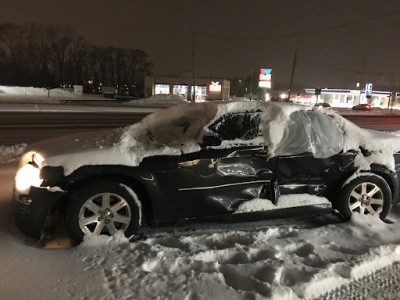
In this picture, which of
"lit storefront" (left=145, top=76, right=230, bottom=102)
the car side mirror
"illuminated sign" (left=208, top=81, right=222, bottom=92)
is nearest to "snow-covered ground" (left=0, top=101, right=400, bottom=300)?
the car side mirror

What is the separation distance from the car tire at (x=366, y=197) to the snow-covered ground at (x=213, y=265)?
0.37 metres

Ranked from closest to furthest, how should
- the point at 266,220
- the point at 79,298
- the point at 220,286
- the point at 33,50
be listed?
the point at 79,298 → the point at 220,286 → the point at 266,220 → the point at 33,50

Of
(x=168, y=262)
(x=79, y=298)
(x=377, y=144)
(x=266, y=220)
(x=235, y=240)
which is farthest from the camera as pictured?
(x=377, y=144)

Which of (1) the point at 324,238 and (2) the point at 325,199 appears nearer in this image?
(1) the point at 324,238

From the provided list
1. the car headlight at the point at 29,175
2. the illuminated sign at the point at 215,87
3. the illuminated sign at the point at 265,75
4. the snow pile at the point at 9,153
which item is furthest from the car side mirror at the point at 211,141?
the illuminated sign at the point at 265,75

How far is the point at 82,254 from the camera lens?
343 cm

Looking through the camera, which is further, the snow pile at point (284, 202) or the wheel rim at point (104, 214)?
the snow pile at point (284, 202)

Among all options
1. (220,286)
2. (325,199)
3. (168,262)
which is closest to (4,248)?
(168,262)

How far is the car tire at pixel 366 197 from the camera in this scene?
458 cm

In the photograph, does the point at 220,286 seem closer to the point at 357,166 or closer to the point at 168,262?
the point at 168,262

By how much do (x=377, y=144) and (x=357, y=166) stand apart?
1.56 feet

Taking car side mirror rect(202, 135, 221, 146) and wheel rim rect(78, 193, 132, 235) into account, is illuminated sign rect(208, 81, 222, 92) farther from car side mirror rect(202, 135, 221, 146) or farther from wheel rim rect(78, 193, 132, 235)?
wheel rim rect(78, 193, 132, 235)

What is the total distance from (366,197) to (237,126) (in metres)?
1.97

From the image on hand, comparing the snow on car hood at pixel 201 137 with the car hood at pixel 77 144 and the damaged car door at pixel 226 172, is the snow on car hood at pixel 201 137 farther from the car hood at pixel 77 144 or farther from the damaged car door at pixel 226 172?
the damaged car door at pixel 226 172
